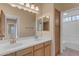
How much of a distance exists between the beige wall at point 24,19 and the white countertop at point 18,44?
3.2 inches

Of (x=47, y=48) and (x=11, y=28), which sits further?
(x=47, y=48)

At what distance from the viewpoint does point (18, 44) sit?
55.7 inches

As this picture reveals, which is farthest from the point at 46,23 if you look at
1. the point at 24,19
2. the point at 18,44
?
the point at 18,44

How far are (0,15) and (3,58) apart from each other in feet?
1.83

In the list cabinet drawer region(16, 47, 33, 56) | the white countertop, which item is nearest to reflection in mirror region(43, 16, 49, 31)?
the white countertop

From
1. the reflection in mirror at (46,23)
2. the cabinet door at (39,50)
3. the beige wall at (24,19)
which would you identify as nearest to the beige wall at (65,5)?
the reflection in mirror at (46,23)

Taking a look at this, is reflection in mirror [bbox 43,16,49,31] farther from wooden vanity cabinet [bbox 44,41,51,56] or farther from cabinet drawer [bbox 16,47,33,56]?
cabinet drawer [bbox 16,47,33,56]

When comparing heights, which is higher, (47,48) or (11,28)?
(11,28)

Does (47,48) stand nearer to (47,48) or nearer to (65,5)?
(47,48)

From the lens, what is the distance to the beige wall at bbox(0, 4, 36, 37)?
138cm

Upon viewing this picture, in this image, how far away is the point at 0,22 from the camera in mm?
1373

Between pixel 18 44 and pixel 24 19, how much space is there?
36cm

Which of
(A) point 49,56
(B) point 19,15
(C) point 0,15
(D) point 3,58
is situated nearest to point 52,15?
(B) point 19,15

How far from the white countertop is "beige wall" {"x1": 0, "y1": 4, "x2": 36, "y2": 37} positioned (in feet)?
0.26
